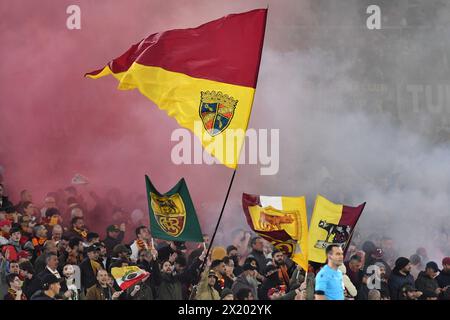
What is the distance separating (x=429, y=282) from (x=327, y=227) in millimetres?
1571

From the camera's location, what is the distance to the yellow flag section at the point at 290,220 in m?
7.25

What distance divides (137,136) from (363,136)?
3354mm

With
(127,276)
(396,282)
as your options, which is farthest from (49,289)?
(396,282)

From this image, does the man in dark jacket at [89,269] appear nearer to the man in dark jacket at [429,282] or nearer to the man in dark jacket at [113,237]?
the man in dark jacket at [113,237]

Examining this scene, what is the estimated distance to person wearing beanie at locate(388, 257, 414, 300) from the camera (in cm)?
805

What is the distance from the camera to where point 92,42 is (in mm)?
12781

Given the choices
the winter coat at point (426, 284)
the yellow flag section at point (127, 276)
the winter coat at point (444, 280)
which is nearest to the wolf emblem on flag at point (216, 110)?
the yellow flag section at point (127, 276)

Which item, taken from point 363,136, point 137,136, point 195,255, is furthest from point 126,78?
point 363,136

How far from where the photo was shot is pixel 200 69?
683 centimetres

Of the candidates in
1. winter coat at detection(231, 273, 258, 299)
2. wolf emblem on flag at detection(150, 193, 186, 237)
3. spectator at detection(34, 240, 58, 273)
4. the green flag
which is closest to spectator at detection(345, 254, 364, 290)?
winter coat at detection(231, 273, 258, 299)

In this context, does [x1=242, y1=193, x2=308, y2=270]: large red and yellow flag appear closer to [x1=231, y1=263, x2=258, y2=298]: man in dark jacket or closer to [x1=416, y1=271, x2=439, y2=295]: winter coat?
[x1=231, y1=263, x2=258, y2=298]: man in dark jacket

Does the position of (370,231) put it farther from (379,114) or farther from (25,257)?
(25,257)

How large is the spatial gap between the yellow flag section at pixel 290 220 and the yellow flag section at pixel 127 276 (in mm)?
1069

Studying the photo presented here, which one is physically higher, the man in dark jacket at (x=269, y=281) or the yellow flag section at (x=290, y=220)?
the yellow flag section at (x=290, y=220)
